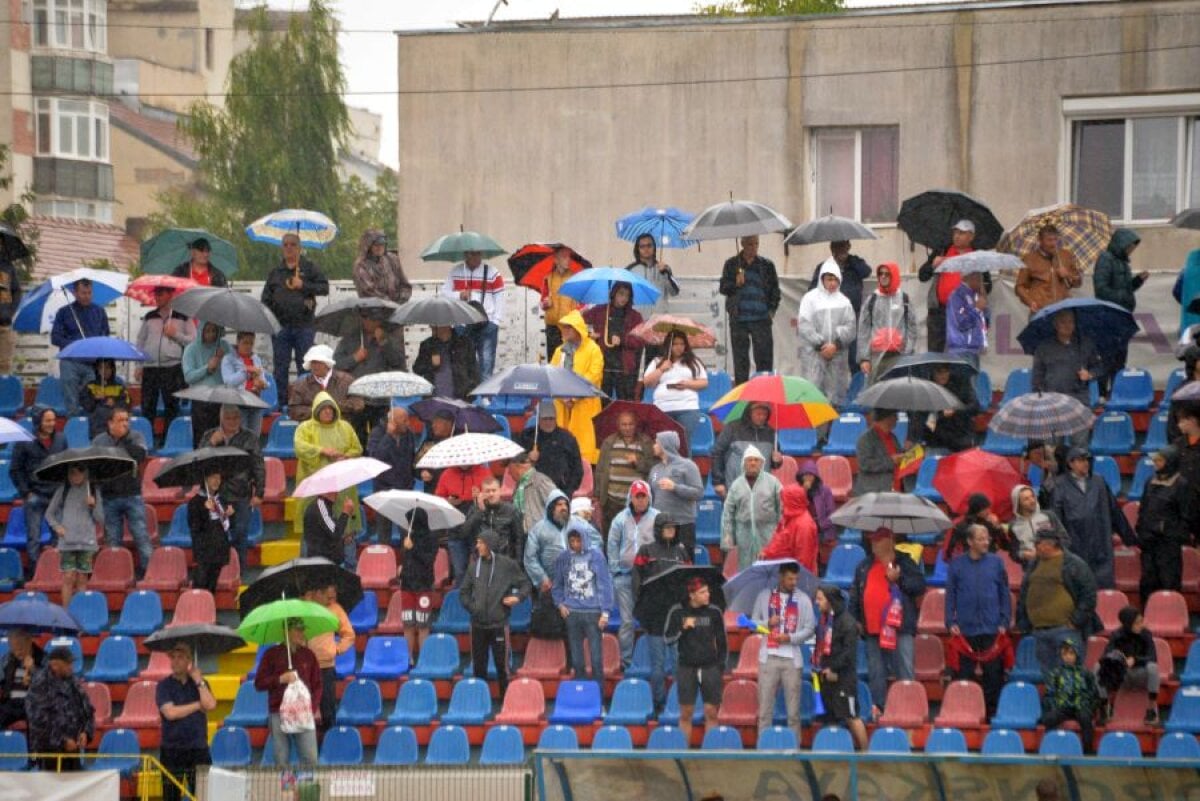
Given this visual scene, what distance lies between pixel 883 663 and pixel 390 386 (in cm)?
547

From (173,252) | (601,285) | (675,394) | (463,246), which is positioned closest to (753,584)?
(675,394)

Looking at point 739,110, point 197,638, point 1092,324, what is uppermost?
point 739,110

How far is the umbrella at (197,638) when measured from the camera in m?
18.2

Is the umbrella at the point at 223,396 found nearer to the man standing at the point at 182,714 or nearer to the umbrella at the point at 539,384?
the umbrella at the point at 539,384

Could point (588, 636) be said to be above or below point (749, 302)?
below

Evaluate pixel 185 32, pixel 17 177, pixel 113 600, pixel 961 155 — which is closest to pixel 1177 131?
pixel 961 155

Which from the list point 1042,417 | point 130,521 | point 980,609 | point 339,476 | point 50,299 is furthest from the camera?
point 50,299

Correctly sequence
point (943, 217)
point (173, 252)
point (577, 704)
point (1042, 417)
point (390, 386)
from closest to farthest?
point (577, 704) → point (1042, 417) → point (390, 386) → point (943, 217) → point (173, 252)

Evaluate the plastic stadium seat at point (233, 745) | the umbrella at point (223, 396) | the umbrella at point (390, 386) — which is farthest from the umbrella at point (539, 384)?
the plastic stadium seat at point (233, 745)

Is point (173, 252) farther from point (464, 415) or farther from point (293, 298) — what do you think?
point (464, 415)

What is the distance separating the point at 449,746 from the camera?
746 inches

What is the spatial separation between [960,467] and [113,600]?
7848 mm

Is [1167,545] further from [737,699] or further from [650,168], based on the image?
[650,168]

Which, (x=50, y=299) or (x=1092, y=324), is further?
(x=50, y=299)
